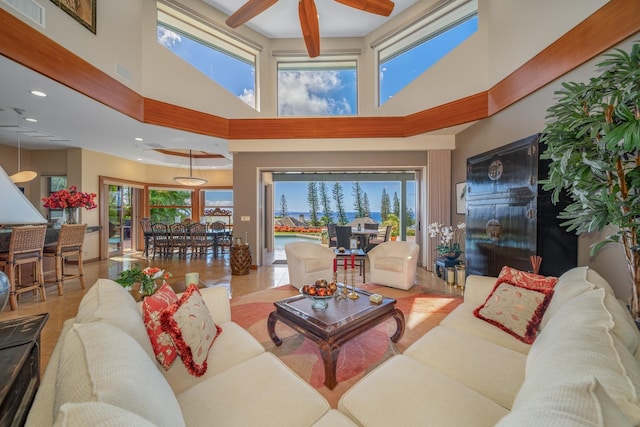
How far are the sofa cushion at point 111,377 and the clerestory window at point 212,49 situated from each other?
5289mm

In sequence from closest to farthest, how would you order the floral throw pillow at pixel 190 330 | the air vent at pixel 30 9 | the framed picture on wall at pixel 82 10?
1. the floral throw pillow at pixel 190 330
2. the air vent at pixel 30 9
3. the framed picture on wall at pixel 82 10

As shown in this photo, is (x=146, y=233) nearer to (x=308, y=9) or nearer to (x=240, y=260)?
(x=240, y=260)

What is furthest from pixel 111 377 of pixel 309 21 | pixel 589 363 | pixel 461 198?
pixel 461 198

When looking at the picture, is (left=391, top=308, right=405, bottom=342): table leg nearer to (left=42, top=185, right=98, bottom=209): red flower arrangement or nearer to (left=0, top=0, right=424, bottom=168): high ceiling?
(left=0, top=0, right=424, bottom=168): high ceiling

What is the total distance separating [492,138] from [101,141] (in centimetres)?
753

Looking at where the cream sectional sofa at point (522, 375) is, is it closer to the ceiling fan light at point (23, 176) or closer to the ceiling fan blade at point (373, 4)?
the ceiling fan blade at point (373, 4)

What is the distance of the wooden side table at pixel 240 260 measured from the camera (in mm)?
5156

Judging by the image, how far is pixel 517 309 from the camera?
6.00 feet

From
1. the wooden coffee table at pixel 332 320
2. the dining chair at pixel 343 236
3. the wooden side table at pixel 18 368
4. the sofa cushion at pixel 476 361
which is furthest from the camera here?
the dining chair at pixel 343 236

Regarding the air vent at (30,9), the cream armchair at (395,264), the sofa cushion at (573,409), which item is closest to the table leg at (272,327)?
the sofa cushion at (573,409)

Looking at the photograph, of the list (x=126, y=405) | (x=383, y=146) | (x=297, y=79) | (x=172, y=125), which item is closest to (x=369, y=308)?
(x=126, y=405)

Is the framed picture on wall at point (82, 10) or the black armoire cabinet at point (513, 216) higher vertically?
the framed picture on wall at point (82, 10)

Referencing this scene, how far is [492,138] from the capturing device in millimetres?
4031

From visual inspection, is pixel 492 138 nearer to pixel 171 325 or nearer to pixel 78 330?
pixel 171 325
